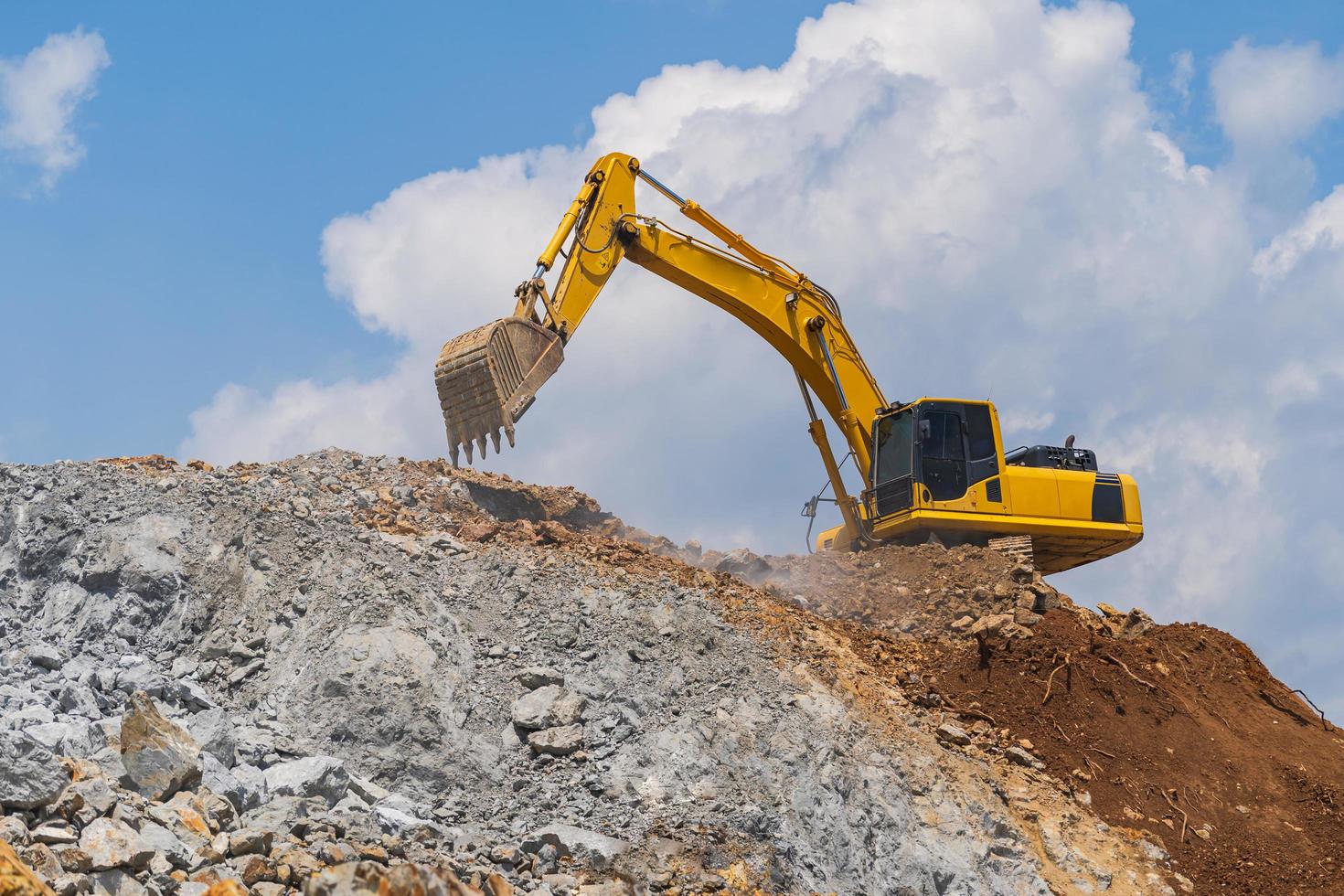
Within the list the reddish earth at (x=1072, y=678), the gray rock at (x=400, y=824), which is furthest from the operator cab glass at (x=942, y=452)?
the gray rock at (x=400, y=824)

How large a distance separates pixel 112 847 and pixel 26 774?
0.74 m

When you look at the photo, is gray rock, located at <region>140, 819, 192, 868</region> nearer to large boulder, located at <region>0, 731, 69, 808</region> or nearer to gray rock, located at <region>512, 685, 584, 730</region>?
large boulder, located at <region>0, 731, 69, 808</region>

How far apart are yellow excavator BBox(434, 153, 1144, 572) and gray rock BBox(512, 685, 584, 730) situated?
4112mm

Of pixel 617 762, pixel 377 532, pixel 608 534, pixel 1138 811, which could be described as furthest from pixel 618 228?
pixel 1138 811

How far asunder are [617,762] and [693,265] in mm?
7334

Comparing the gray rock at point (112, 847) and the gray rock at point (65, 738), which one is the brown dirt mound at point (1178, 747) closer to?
the gray rock at point (65, 738)

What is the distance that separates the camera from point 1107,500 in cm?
1711

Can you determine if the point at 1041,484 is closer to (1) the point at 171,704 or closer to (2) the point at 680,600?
(2) the point at 680,600

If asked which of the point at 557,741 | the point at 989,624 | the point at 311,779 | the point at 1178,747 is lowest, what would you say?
the point at 311,779

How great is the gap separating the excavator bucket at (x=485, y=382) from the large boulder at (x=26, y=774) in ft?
21.2

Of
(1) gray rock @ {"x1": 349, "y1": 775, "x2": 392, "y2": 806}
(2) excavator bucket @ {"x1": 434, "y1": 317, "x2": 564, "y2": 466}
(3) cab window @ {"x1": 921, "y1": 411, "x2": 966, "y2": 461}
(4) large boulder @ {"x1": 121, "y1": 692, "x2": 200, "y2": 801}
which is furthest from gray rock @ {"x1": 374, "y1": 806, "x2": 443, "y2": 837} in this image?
(3) cab window @ {"x1": 921, "y1": 411, "x2": 966, "y2": 461}

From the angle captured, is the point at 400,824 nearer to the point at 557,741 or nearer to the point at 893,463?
the point at 557,741

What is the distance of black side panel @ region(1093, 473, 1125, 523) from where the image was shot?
17.0 m

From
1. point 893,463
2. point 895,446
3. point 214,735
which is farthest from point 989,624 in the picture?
point 214,735
